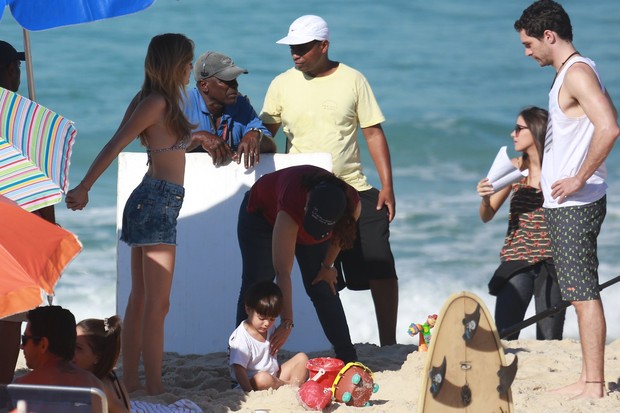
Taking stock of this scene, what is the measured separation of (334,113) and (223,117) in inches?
24.9

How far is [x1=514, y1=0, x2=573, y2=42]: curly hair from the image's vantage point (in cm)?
498

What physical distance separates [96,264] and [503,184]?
6.01m

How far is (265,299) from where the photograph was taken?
5.13 m

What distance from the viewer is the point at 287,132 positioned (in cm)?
639

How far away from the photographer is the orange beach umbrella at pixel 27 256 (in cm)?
326

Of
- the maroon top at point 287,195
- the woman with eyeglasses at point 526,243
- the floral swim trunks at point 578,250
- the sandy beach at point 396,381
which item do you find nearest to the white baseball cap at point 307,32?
the maroon top at point 287,195

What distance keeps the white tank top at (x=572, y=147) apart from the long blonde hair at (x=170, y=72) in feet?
5.50

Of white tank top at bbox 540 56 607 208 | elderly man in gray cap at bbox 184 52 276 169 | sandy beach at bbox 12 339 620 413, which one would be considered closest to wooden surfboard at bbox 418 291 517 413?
sandy beach at bbox 12 339 620 413

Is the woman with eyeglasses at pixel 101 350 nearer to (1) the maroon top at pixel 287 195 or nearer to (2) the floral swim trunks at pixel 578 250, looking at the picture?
(1) the maroon top at pixel 287 195

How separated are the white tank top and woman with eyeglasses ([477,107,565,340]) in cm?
128

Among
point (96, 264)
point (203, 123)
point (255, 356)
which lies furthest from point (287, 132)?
point (96, 264)

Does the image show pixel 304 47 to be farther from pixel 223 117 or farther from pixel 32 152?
pixel 32 152

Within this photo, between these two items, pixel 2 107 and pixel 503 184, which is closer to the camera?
pixel 2 107

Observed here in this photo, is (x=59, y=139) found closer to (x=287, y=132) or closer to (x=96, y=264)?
(x=287, y=132)
